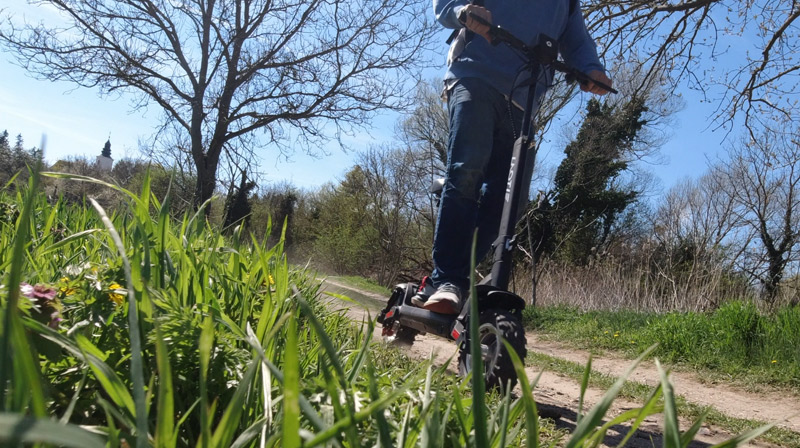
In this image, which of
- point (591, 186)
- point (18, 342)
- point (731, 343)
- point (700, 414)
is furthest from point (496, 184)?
point (591, 186)

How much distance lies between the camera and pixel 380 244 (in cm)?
2048

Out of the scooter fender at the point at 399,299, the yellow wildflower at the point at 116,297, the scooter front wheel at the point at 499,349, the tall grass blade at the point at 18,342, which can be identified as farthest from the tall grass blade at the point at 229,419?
the scooter fender at the point at 399,299

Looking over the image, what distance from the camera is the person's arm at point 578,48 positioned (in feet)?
9.55

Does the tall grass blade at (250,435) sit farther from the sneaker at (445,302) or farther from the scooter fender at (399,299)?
the scooter fender at (399,299)

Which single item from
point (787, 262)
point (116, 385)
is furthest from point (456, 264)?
point (787, 262)

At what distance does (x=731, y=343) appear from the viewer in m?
4.29

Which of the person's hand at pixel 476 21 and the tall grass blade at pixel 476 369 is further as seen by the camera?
the person's hand at pixel 476 21

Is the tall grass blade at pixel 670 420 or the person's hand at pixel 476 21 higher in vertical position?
the person's hand at pixel 476 21

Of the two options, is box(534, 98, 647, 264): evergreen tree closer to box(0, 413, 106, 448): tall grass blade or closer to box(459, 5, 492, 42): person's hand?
box(459, 5, 492, 42): person's hand

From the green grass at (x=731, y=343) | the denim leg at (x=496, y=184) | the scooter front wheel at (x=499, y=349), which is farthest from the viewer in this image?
the green grass at (x=731, y=343)

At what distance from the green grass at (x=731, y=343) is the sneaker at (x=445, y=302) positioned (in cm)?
212

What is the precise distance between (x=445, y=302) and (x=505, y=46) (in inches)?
56.8

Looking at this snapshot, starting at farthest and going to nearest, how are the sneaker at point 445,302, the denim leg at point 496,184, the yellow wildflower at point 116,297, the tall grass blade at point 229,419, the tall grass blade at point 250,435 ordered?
the denim leg at point 496,184, the sneaker at point 445,302, the yellow wildflower at point 116,297, the tall grass blade at point 250,435, the tall grass blade at point 229,419

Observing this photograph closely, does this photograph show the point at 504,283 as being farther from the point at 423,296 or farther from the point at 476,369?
the point at 476,369
